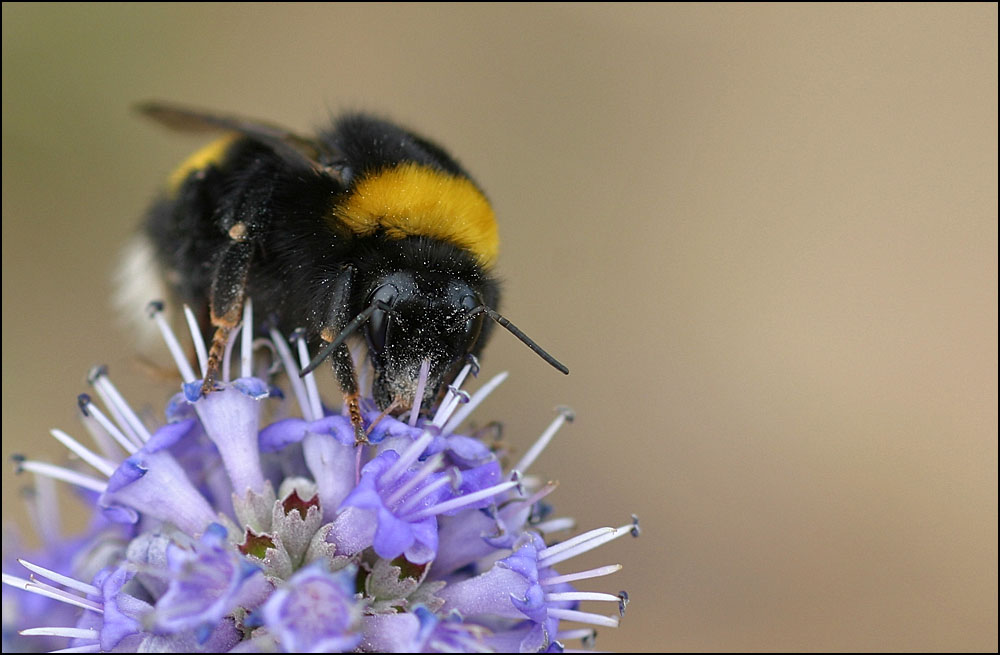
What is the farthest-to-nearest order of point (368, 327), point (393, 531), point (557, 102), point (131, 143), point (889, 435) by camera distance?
point (557, 102), point (131, 143), point (889, 435), point (368, 327), point (393, 531)

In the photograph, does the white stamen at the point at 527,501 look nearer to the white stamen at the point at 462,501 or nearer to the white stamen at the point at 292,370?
the white stamen at the point at 462,501

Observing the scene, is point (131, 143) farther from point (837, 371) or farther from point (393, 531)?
point (393, 531)

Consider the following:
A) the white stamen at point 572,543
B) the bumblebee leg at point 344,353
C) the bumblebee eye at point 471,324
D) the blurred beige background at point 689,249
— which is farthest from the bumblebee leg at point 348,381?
the blurred beige background at point 689,249

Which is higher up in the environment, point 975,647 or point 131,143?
point 131,143

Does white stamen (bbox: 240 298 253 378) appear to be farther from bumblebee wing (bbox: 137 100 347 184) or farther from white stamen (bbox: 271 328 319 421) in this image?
bumblebee wing (bbox: 137 100 347 184)

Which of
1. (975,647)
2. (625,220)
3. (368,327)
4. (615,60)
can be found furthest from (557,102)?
(368,327)

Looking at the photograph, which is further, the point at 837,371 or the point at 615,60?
the point at 615,60

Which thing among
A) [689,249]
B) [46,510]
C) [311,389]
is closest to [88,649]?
[311,389]

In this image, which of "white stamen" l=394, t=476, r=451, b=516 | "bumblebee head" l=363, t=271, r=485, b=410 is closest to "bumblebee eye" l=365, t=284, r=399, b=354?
"bumblebee head" l=363, t=271, r=485, b=410
